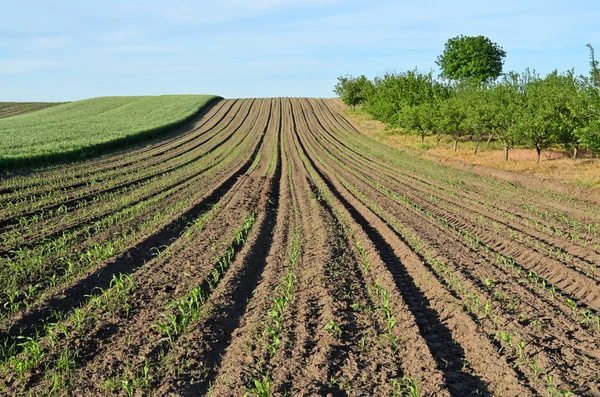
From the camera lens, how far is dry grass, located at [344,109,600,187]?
923 inches

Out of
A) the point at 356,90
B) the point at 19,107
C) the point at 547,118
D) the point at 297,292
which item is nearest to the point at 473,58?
the point at 356,90

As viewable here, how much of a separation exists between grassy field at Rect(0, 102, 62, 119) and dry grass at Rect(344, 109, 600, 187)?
63.5 m

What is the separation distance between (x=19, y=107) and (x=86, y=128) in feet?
176

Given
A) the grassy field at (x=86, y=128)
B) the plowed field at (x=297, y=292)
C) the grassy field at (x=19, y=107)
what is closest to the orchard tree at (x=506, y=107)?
the plowed field at (x=297, y=292)

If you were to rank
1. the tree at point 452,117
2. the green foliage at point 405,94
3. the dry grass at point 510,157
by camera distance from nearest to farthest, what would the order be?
the dry grass at point 510,157
the tree at point 452,117
the green foliage at point 405,94

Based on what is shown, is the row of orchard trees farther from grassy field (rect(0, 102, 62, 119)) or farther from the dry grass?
grassy field (rect(0, 102, 62, 119))

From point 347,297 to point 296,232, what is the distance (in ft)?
15.0

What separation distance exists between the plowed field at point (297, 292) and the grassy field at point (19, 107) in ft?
245

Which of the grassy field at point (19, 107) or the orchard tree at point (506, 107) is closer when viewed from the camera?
the orchard tree at point (506, 107)

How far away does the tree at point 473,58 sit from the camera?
68000 millimetres

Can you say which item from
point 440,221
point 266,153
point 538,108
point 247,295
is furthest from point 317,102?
point 247,295

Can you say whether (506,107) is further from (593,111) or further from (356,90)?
(356,90)

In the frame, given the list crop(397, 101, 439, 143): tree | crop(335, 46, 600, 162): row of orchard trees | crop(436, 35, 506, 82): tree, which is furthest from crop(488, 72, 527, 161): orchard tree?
crop(436, 35, 506, 82): tree

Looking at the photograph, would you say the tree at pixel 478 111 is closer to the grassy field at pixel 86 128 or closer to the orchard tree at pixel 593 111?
the orchard tree at pixel 593 111
